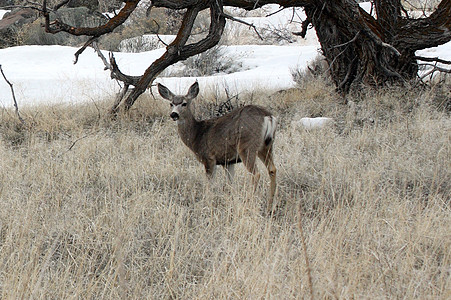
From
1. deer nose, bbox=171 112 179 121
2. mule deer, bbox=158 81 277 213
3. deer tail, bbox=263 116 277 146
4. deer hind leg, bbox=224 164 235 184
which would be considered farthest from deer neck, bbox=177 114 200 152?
deer tail, bbox=263 116 277 146

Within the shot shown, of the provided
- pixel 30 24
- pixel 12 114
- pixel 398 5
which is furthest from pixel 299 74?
pixel 30 24

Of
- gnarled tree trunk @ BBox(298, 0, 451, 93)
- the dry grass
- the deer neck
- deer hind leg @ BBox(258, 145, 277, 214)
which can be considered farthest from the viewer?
gnarled tree trunk @ BBox(298, 0, 451, 93)

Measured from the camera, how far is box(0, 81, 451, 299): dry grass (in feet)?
8.98

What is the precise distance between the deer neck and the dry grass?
1.00ft

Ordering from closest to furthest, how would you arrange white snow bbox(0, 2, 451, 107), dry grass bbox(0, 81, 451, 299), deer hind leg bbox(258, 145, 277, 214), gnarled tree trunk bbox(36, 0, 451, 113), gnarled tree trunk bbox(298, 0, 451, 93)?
dry grass bbox(0, 81, 451, 299)
deer hind leg bbox(258, 145, 277, 214)
gnarled tree trunk bbox(36, 0, 451, 113)
gnarled tree trunk bbox(298, 0, 451, 93)
white snow bbox(0, 2, 451, 107)

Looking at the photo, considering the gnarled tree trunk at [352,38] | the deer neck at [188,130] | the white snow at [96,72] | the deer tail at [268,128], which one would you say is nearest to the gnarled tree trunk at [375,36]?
the gnarled tree trunk at [352,38]

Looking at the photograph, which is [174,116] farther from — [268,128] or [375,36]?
[375,36]

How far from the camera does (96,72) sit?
39.7ft

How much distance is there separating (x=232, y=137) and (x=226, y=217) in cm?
101

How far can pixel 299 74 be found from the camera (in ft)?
34.4

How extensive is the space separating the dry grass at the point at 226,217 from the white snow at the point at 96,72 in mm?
2926

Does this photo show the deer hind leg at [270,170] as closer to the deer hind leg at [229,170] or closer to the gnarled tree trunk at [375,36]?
the deer hind leg at [229,170]

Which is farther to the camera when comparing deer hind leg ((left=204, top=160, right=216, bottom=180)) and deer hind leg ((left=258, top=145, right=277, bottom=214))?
deer hind leg ((left=204, top=160, right=216, bottom=180))

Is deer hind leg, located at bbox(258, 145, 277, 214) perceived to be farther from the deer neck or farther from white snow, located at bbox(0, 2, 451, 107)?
white snow, located at bbox(0, 2, 451, 107)
